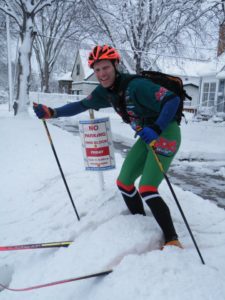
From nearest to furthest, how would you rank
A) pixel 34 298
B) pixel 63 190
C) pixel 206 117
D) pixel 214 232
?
pixel 34 298, pixel 214 232, pixel 63 190, pixel 206 117

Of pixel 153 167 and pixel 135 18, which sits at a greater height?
pixel 135 18

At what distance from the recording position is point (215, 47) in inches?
689

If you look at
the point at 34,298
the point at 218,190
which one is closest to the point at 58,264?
the point at 34,298

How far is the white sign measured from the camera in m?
3.88

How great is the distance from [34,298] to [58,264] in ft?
1.28

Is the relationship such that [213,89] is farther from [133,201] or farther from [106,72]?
[106,72]

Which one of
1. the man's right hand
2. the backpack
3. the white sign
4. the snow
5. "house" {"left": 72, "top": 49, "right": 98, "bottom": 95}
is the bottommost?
the snow

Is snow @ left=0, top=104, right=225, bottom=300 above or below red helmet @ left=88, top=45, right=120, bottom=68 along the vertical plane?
below

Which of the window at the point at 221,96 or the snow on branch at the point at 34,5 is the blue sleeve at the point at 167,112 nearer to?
the snow on branch at the point at 34,5

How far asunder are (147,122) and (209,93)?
69.8 feet

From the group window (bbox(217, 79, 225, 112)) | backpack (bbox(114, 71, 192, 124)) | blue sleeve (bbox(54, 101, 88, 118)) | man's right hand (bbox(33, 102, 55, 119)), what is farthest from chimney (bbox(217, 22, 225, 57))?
man's right hand (bbox(33, 102, 55, 119))

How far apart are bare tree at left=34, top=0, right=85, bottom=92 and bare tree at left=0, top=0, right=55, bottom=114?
4.00m

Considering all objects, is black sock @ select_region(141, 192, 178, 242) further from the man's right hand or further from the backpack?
the man's right hand

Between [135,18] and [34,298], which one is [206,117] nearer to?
[135,18]
